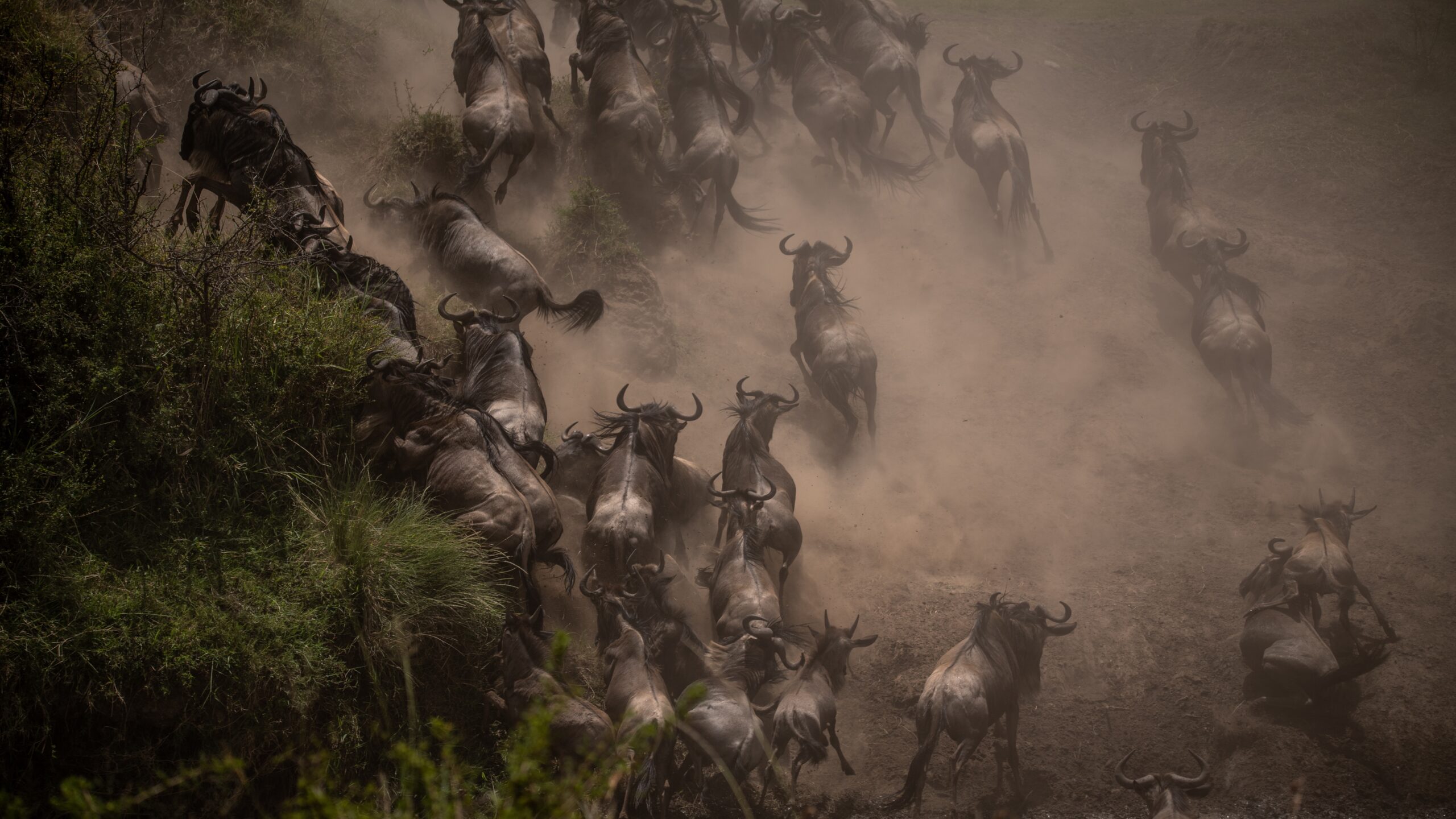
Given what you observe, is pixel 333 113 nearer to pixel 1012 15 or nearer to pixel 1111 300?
pixel 1111 300

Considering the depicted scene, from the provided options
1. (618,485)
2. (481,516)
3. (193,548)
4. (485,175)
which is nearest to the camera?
(193,548)

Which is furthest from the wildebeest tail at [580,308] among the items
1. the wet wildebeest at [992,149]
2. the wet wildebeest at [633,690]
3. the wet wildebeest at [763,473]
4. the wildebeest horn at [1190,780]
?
the wet wildebeest at [992,149]

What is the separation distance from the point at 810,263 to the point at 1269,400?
5.71m

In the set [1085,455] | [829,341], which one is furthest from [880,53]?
[1085,455]

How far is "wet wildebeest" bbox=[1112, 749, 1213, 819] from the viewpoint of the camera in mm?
5160

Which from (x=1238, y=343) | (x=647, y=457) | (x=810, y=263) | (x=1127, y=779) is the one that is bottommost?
(x=1127, y=779)

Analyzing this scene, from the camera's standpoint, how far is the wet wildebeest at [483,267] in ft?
25.5

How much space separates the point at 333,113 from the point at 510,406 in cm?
520

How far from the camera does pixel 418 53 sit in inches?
421

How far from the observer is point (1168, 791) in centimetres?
525

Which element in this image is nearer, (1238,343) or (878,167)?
(1238,343)

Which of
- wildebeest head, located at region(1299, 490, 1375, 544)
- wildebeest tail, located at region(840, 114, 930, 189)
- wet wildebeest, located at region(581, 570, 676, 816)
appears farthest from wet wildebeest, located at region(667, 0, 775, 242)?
wildebeest head, located at region(1299, 490, 1375, 544)

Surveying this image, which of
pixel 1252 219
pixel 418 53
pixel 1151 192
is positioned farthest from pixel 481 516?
pixel 1252 219

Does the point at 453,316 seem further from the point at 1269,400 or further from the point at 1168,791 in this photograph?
the point at 1269,400
